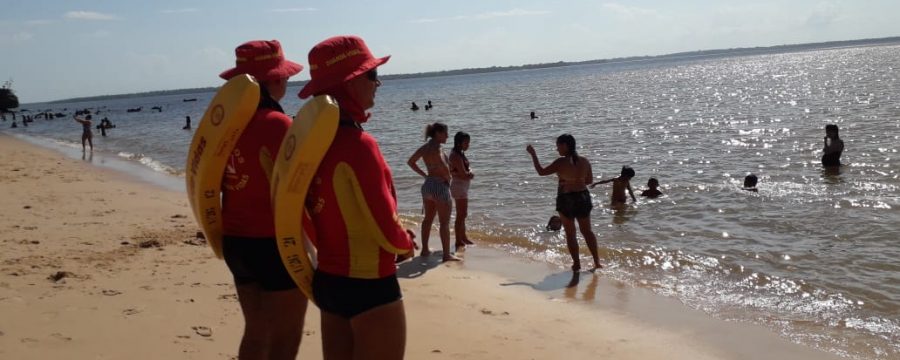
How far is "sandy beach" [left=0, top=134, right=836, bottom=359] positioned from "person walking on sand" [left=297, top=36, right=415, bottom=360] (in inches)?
94.4

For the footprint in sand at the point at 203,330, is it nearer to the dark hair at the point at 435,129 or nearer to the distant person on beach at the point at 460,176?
the dark hair at the point at 435,129

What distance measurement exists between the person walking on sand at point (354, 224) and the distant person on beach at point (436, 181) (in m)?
5.36

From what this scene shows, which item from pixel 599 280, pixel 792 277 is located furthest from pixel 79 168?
pixel 792 277

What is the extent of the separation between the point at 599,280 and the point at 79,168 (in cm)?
1726

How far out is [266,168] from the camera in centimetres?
329

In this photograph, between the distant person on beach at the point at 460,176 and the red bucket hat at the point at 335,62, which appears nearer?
the red bucket hat at the point at 335,62

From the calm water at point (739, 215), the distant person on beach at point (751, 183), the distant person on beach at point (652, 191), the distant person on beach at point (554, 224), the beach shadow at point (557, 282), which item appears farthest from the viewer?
the distant person on beach at point (751, 183)

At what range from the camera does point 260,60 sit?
358 centimetres

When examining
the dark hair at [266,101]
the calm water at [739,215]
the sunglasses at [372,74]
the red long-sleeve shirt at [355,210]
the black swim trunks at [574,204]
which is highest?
the sunglasses at [372,74]

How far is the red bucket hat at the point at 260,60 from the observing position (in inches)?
140

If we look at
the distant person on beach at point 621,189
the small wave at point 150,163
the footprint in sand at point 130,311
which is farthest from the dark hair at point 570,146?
the small wave at point 150,163

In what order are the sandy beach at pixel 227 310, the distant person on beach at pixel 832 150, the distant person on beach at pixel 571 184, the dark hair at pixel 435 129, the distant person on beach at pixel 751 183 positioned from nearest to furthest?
the sandy beach at pixel 227 310, the distant person on beach at pixel 571 184, the dark hair at pixel 435 129, the distant person on beach at pixel 751 183, the distant person on beach at pixel 832 150

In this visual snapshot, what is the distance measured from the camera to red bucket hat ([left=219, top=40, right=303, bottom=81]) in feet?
11.7

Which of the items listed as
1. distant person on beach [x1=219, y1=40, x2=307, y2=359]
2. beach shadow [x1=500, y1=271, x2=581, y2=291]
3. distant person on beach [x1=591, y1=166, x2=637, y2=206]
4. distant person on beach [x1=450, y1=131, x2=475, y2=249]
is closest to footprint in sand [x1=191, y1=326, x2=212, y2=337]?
distant person on beach [x1=219, y1=40, x2=307, y2=359]
